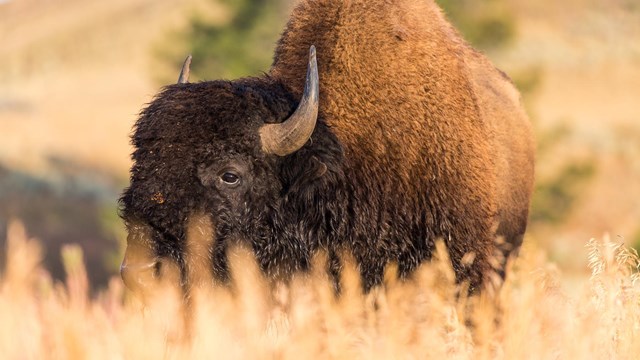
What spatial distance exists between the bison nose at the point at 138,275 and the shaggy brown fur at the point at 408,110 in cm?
124

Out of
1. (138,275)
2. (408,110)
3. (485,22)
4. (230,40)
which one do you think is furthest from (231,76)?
(138,275)

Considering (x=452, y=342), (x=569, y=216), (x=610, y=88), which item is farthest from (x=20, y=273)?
(x=610, y=88)

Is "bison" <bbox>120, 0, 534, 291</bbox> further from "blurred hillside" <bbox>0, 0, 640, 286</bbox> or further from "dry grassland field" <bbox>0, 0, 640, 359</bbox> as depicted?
"blurred hillside" <bbox>0, 0, 640, 286</bbox>

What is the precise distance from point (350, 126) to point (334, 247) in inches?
25.9

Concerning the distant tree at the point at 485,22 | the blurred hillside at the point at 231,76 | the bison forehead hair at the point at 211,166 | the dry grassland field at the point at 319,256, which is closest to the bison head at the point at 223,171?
the bison forehead hair at the point at 211,166

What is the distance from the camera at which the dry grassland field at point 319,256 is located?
3.66 m

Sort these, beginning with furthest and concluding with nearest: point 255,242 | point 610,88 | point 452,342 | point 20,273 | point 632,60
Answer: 1. point 632,60
2. point 610,88
3. point 255,242
4. point 452,342
5. point 20,273

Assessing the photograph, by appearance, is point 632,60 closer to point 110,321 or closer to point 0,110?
point 0,110

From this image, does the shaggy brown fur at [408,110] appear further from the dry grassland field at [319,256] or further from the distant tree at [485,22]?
the distant tree at [485,22]

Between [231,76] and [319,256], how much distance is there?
1563 centimetres

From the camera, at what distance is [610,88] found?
56812mm

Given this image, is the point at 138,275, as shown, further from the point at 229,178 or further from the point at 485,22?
the point at 485,22

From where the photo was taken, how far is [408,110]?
5.76 meters

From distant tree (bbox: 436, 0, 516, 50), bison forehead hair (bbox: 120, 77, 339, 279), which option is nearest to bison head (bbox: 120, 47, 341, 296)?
bison forehead hair (bbox: 120, 77, 339, 279)
